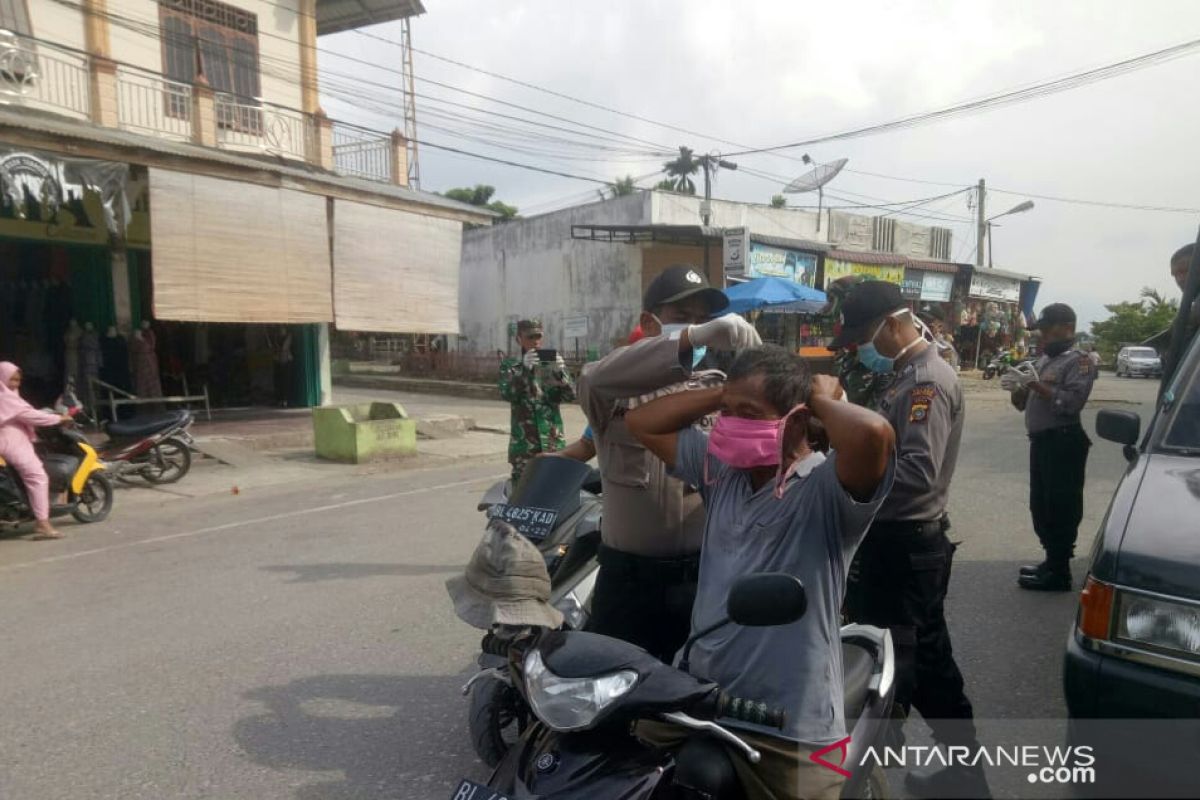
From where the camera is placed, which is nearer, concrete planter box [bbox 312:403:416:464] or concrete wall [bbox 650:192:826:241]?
concrete planter box [bbox 312:403:416:464]

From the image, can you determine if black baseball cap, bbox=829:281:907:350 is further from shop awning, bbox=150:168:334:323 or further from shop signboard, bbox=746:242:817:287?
shop signboard, bbox=746:242:817:287

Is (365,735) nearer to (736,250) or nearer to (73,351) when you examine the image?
(73,351)

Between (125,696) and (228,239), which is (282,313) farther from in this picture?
(125,696)

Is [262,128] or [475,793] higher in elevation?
[262,128]

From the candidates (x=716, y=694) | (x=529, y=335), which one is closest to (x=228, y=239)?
(x=529, y=335)

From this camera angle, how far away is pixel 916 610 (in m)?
2.84

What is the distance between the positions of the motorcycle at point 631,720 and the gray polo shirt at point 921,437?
1.07 meters

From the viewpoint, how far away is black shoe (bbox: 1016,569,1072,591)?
521cm

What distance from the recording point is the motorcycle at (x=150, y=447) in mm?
9336

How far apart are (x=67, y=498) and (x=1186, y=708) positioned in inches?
334

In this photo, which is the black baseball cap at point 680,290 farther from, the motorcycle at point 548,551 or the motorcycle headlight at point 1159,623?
the motorcycle headlight at point 1159,623

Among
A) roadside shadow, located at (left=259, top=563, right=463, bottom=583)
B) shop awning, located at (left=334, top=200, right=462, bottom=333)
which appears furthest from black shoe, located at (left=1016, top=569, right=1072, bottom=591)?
shop awning, located at (left=334, top=200, right=462, bottom=333)

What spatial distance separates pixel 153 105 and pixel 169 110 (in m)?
0.27

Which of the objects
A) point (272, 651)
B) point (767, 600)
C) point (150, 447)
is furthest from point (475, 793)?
point (150, 447)
